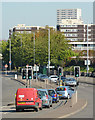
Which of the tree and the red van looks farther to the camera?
the tree

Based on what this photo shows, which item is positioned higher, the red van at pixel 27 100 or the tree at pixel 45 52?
the tree at pixel 45 52

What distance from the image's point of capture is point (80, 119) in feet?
69.6

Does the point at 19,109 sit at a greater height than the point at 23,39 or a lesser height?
lesser

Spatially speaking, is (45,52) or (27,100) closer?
(27,100)

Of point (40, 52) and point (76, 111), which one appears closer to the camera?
point (76, 111)

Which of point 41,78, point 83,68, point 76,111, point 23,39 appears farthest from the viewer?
point 23,39

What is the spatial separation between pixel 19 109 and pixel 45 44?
7421 centimetres

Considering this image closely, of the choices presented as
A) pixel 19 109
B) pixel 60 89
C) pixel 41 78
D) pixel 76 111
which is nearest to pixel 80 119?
pixel 76 111

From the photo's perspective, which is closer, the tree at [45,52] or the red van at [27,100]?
the red van at [27,100]

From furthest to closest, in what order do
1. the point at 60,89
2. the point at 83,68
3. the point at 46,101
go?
the point at 83,68, the point at 60,89, the point at 46,101

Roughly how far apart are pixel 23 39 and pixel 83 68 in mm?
20521

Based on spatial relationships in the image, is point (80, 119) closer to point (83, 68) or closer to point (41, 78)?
point (41, 78)

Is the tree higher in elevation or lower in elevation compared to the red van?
higher

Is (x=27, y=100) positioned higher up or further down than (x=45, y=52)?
further down
